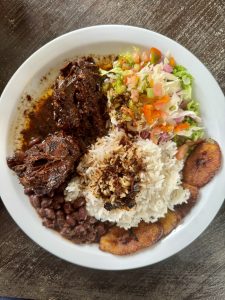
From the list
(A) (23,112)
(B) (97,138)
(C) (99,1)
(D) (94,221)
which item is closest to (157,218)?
(D) (94,221)

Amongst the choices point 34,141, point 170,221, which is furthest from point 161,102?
point 34,141

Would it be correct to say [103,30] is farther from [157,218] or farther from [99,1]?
[157,218]

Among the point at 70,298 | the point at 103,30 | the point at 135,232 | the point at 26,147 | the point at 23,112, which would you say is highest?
the point at 103,30

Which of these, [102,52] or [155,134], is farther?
[102,52]

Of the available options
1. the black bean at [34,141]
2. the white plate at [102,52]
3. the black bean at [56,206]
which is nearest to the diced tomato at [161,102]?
the white plate at [102,52]

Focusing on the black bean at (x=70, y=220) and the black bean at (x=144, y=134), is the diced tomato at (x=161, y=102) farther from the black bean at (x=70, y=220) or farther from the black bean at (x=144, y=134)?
the black bean at (x=70, y=220)

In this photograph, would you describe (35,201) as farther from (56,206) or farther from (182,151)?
(182,151)
